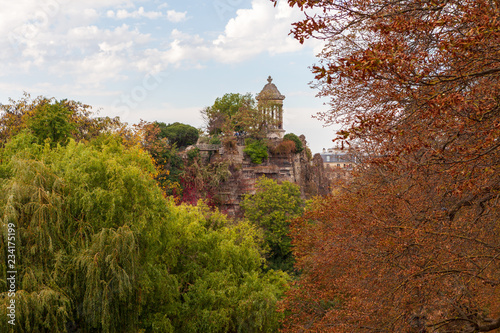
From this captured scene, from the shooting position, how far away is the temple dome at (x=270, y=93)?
3901 cm

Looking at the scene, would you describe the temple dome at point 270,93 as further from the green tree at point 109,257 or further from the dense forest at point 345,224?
the green tree at point 109,257

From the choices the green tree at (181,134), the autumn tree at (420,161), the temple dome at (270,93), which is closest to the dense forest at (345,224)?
the autumn tree at (420,161)

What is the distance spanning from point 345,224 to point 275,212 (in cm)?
1709

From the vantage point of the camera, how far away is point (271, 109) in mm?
38938

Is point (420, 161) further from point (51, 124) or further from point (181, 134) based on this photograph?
point (181, 134)

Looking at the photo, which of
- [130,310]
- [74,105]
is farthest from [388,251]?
[74,105]

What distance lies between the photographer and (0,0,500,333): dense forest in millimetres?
4715

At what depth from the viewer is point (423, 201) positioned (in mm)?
6930

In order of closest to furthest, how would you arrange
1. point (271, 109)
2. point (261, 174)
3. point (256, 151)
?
point (261, 174) < point (256, 151) < point (271, 109)

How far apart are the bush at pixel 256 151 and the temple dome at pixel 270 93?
593cm

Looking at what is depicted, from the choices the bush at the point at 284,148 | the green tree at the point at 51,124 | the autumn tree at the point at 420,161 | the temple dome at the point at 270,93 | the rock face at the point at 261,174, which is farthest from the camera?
the temple dome at the point at 270,93

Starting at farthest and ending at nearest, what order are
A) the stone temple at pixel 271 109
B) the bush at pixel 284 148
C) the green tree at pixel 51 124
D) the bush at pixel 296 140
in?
the stone temple at pixel 271 109 < the bush at pixel 296 140 < the bush at pixel 284 148 < the green tree at pixel 51 124

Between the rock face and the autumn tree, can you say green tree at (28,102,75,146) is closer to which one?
the autumn tree

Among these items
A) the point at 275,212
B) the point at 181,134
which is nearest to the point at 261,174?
the point at 275,212
